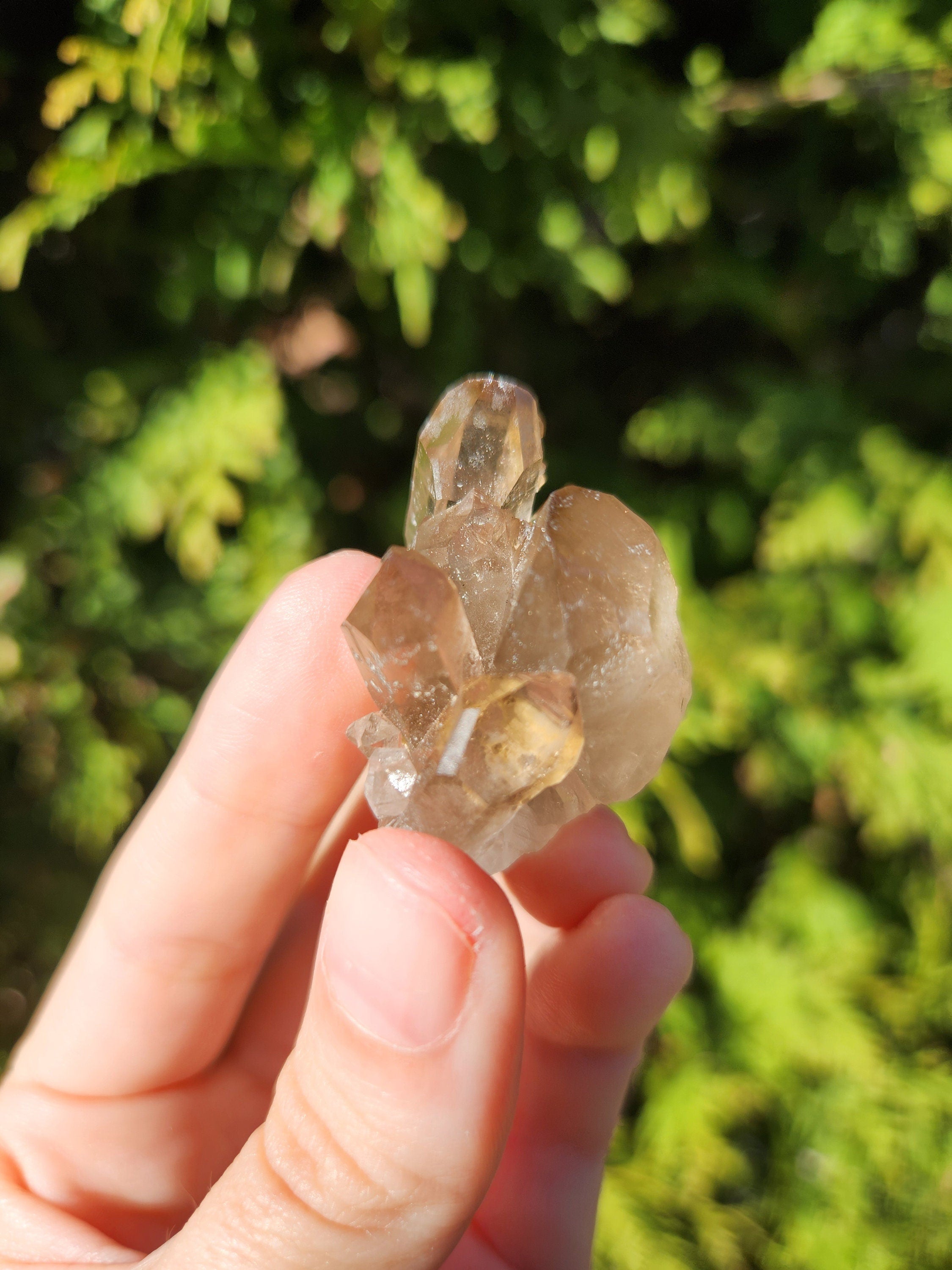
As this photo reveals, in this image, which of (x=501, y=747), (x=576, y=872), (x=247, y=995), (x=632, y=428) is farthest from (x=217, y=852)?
(x=632, y=428)

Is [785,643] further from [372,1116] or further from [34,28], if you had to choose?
[34,28]

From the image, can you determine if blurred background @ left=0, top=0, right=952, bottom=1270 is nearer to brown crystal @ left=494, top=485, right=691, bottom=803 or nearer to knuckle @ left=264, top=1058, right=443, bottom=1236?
brown crystal @ left=494, top=485, right=691, bottom=803

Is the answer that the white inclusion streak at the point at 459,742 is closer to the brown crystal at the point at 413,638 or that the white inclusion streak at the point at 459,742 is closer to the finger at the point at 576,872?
the brown crystal at the point at 413,638

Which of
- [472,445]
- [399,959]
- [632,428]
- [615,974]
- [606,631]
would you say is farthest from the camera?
[632,428]

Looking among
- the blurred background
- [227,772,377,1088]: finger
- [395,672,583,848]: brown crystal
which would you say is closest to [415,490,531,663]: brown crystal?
[395,672,583,848]: brown crystal

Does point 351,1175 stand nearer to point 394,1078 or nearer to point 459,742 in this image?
point 394,1078

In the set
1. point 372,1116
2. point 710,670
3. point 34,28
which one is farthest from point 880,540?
point 34,28
